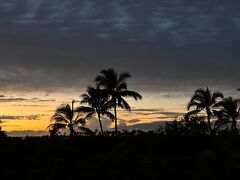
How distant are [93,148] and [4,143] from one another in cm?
377

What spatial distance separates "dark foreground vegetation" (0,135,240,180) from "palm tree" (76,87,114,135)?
1881 cm

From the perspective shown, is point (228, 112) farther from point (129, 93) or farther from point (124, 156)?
point (124, 156)

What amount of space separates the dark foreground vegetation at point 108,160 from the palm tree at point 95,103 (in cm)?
1881

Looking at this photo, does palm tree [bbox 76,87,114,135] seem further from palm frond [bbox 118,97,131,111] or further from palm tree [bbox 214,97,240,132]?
palm tree [bbox 214,97,240,132]

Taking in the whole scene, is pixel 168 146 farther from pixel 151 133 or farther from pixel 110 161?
pixel 110 161

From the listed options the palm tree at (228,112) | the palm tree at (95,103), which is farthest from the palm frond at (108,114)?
the palm tree at (228,112)

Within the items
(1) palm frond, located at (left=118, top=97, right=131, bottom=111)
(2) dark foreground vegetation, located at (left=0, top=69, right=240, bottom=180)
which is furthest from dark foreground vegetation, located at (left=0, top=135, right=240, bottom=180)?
(1) palm frond, located at (left=118, top=97, right=131, bottom=111)

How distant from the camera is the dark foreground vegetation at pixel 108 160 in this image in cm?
1155

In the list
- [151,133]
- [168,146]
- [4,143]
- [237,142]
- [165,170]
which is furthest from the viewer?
[151,133]

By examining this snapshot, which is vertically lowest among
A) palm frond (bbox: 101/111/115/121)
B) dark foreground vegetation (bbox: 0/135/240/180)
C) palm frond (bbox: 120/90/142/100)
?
dark foreground vegetation (bbox: 0/135/240/180)

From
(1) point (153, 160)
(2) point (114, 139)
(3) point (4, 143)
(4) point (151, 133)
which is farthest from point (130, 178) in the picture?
(4) point (151, 133)

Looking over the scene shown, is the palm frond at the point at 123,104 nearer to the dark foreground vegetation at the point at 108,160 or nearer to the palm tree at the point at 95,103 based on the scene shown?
the palm tree at the point at 95,103

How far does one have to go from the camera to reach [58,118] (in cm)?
4153

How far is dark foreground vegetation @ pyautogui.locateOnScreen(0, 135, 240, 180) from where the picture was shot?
37.9ft
